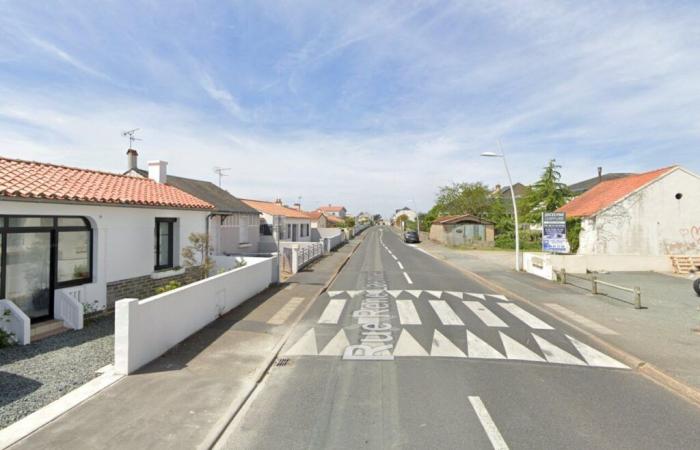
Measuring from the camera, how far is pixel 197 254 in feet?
42.7

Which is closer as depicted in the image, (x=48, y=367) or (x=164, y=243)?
(x=48, y=367)

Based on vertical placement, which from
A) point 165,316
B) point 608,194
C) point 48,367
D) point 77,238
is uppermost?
point 608,194

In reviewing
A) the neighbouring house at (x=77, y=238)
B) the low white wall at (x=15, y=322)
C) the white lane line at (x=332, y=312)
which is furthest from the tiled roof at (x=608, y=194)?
the low white wall at (x=15, y=322)

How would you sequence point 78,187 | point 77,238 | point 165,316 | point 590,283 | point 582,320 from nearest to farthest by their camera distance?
1. point 165,316
2. point 77,238
3. point 78,187
4. point 582,320
5. point 590,283

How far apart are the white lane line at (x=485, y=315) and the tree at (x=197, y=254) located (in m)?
8.81

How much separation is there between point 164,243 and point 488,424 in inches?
438

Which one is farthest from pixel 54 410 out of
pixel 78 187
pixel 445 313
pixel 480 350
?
pixel 445 313

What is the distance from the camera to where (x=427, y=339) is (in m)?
7.81

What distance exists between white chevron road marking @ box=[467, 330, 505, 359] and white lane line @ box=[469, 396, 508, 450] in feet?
5.92

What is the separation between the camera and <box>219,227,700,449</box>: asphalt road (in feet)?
13.9

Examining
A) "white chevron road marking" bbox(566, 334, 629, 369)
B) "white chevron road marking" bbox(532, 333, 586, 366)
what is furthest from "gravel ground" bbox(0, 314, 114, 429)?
"white chevron road marking" bbox(566, 334, 629, 369)

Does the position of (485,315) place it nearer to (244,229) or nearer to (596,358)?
(596,358)

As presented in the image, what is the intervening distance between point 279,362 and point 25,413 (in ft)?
11.5

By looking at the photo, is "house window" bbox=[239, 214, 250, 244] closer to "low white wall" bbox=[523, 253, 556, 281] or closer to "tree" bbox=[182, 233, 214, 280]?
"tree" bbox=[182, 233, 214, 280]
